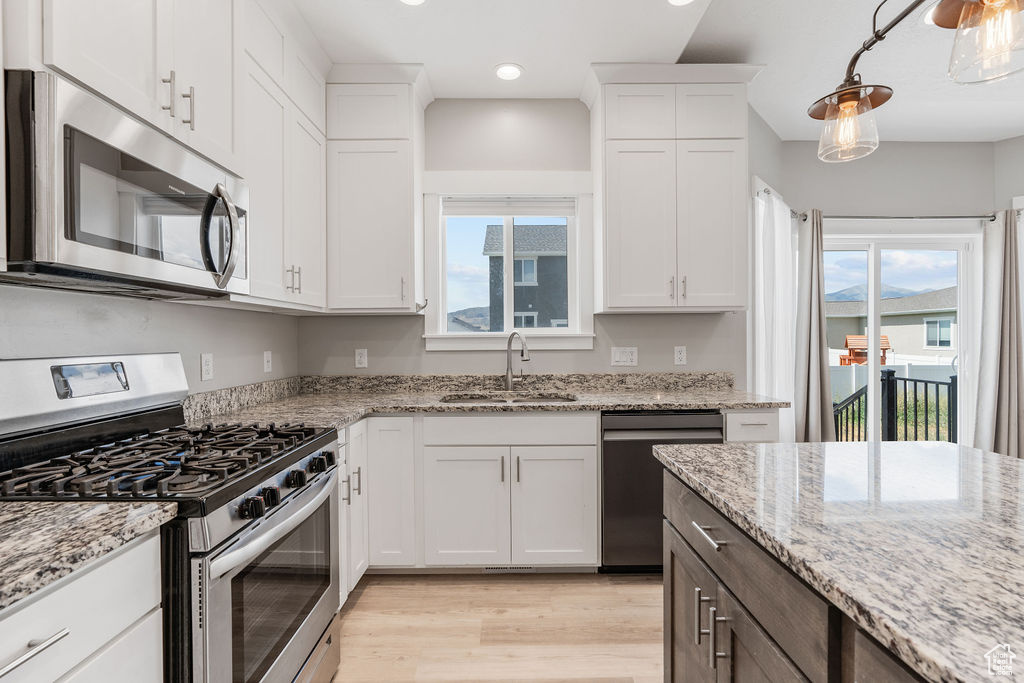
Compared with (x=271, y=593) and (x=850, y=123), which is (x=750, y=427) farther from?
(x=271, y=593)

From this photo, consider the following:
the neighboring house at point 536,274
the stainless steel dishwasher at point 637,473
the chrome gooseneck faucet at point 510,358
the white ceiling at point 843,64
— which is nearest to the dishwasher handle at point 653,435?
the stainless steel dishwasher at point 637,473

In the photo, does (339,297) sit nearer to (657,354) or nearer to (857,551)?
(657,354)

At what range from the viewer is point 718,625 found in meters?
1.08

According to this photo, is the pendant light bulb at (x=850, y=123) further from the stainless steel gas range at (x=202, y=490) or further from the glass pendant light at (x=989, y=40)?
the stainless steel gas range at (x=202, y=490)

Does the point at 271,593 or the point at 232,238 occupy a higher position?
the point at 232,238

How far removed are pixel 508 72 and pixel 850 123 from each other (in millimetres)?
1898

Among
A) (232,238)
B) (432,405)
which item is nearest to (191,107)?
(232,238)

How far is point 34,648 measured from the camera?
29.1 inches

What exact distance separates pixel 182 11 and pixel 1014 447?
5.27 metres

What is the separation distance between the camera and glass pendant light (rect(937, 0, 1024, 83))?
42.9 inches

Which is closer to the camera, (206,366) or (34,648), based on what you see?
(34,648)

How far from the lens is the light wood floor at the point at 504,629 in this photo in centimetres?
195

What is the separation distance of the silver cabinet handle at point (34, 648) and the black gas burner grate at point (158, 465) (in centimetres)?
31

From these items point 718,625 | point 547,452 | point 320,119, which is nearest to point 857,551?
point 718,625
